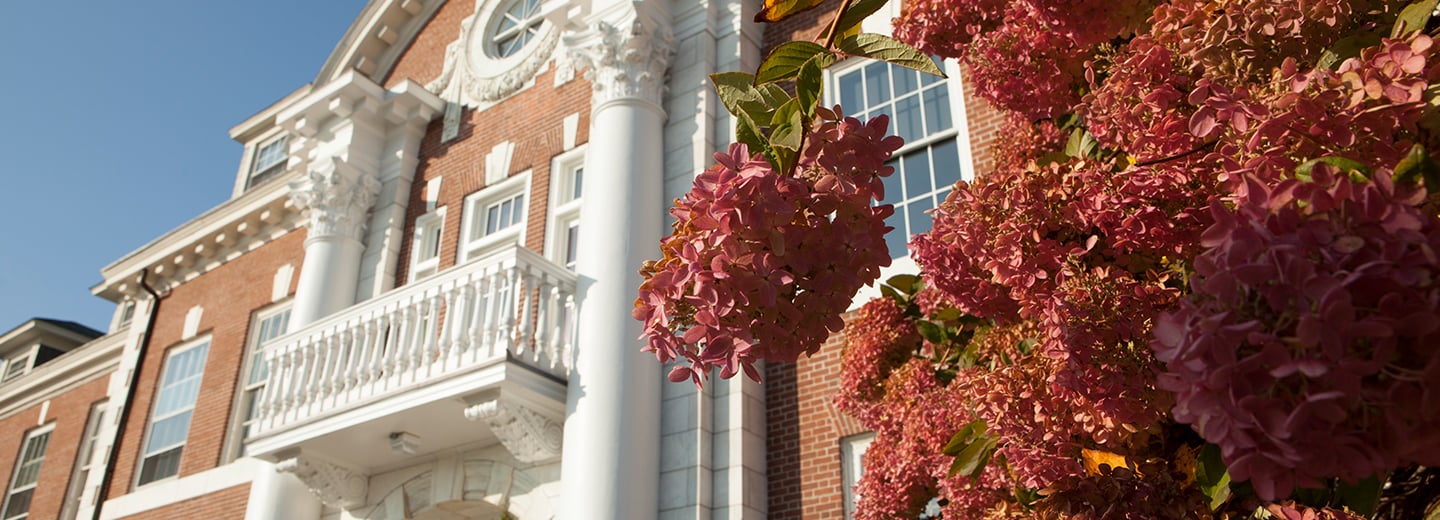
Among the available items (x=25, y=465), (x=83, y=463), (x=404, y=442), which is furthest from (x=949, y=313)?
(x=25, y=465)

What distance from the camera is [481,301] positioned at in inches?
356

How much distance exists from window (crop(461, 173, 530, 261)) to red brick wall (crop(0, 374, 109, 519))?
30.9 ft

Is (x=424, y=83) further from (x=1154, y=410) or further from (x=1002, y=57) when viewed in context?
(x=1154, y=410)

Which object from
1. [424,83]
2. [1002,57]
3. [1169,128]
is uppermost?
[424,83]

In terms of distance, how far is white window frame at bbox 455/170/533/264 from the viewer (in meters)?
11.3

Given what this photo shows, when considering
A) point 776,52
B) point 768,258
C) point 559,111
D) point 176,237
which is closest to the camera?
point 768,258

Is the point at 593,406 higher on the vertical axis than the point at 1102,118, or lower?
higher

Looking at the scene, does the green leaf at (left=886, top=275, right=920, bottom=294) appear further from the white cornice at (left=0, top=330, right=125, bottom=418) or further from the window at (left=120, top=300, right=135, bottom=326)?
the window at (left=120, top=300, right=135, bottom=326)

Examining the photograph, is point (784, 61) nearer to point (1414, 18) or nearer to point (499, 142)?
point (1414, 18)

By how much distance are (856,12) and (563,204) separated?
29.2 feet

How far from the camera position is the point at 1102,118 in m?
3.07

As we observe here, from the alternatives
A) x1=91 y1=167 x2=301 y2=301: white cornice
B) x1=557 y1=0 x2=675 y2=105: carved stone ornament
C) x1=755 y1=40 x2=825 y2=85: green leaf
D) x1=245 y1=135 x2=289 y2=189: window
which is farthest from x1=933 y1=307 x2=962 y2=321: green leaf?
x1=245 y1=135 x2=289 y2=189: window

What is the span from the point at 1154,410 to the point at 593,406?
6236 millimetres

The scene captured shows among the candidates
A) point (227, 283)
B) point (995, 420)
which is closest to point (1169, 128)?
point (995, 420)
